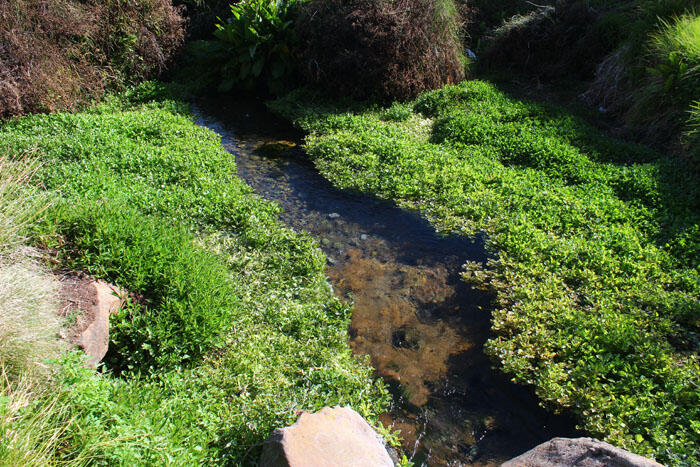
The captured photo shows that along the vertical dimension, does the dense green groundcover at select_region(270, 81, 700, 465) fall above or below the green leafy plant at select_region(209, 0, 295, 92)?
below

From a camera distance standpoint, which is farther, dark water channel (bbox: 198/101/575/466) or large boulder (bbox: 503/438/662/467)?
dark water channel (bbox: 198/101/575/466)

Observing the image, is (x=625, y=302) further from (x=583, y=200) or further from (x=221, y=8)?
(x=221, y=8)

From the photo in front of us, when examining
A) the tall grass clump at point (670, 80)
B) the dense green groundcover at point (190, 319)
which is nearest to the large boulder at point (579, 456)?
the dense green groundcover at point (190, 319)

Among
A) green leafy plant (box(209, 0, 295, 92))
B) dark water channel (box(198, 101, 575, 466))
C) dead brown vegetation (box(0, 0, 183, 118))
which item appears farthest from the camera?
green leafy plant (box(209, 0, 295, 92))

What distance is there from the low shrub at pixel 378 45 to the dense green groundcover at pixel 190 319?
535 centimetres

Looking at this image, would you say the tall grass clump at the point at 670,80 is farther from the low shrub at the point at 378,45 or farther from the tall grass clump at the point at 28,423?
the tall grass clump at the point at 28,423

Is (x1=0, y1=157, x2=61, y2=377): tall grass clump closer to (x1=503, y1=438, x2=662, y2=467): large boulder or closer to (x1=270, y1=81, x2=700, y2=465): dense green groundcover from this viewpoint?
(x1=503, y1=438, x2=662, y2=467): large boulder

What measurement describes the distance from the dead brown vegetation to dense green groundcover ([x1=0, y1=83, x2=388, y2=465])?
294 centimetres

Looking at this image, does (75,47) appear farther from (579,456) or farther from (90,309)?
(579,456)

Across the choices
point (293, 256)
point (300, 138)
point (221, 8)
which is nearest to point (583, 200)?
point (293, 256)

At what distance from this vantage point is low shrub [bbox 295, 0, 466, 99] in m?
11.1

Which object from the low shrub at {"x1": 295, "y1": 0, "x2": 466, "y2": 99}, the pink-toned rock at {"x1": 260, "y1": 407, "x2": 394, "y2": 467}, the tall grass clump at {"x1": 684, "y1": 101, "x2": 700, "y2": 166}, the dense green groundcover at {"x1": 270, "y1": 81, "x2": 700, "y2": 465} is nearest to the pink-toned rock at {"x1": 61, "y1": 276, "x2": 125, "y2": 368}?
the pink-toned rock at {"x1": 260, "y1": 407, "x2": 394, "y2": 467}

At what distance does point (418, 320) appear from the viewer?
5555mm

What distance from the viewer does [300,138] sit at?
10617 millimetres
